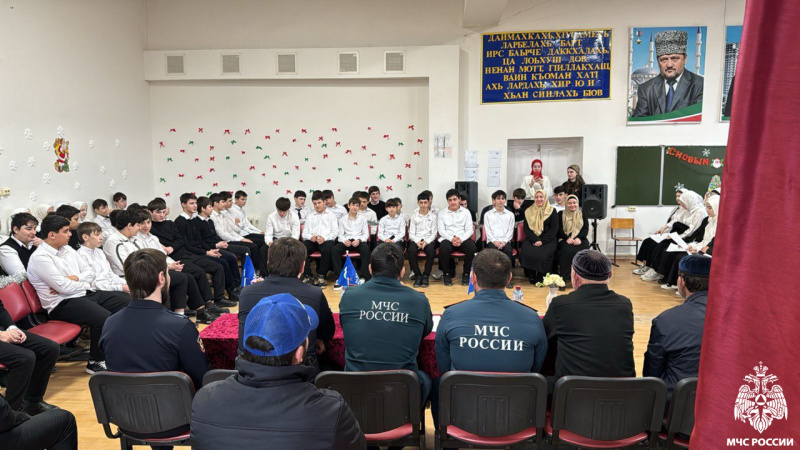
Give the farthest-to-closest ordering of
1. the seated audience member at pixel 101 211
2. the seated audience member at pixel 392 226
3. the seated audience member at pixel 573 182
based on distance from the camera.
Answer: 1. the seated audience member at pixel 573 182
2. the seated audience member at pixel 392 226
3. the seated audience member at pixel 101 211

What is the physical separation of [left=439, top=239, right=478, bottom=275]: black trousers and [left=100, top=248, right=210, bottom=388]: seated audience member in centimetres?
459

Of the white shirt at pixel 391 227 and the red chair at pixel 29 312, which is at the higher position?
the white shirt at pixel 391 227

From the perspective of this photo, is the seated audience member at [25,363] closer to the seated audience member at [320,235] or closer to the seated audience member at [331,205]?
the seated audience member at [320,235]

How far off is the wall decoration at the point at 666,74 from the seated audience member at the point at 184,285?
22.9 ft

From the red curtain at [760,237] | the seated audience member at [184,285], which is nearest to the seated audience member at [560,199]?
the seated audience member at [184,285]

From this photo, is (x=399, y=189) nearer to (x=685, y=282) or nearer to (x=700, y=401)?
(x=685, y=282)

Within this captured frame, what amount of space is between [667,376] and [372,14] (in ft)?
24.8

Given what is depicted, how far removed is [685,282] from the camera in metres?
2.50

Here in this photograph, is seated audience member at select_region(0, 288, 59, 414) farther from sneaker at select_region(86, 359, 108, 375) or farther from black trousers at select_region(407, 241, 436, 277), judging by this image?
black trousers at select_region(407, 241, 436, 277)

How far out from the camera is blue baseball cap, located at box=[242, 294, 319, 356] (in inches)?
53.4

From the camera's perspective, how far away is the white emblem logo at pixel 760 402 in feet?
2.10

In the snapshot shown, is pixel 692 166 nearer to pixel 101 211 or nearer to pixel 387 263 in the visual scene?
pixel 387 263

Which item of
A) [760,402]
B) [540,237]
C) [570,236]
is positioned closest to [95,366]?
[760,402]

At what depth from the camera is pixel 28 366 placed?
3127 millimetres
